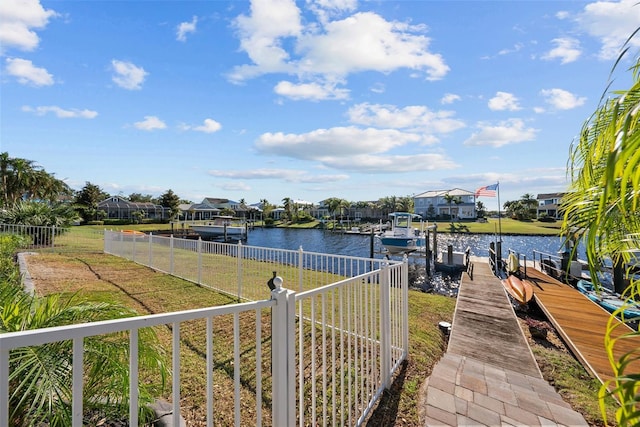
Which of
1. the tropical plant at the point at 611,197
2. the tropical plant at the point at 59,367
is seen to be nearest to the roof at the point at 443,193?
the tropical plant at the point at 611,197

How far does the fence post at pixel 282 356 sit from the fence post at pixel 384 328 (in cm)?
156

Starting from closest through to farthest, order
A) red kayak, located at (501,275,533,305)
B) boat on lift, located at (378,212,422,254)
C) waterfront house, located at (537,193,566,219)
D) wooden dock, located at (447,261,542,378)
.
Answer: wooden dock, located at (447,261,542,378), red kayak, located at (501,275,533,305), boat on lift, located at (378,212,422,254), waterfront house, located at (537,193,566,219)

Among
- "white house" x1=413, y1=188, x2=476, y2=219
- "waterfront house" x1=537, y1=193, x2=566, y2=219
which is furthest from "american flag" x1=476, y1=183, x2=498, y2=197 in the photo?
"waterfront house" x1=537, y1=193, x2=566, y2=219

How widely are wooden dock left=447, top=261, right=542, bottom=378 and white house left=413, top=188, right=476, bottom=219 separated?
163ft

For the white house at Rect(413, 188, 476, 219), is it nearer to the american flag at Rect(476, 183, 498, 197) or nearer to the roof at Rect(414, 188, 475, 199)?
the roof at Rect(414, 188, 475, 199)

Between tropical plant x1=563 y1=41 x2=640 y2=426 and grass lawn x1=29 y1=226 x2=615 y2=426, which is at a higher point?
tropical plant x1=563 y1=41 x2=640 y2=426

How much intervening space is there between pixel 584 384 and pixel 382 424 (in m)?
2.66

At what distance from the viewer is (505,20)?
13.6ft

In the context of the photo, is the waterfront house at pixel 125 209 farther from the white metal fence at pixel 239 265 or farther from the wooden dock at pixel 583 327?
the wooden dock at pixel 583 327

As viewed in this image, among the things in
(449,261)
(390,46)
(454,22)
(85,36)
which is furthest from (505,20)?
(449,261)

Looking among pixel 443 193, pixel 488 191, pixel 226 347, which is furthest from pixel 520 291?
pixel 443 193

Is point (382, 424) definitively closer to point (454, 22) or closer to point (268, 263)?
point (268, 263)

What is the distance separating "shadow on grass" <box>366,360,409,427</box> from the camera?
246 cm

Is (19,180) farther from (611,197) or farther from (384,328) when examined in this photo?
(611,197)
